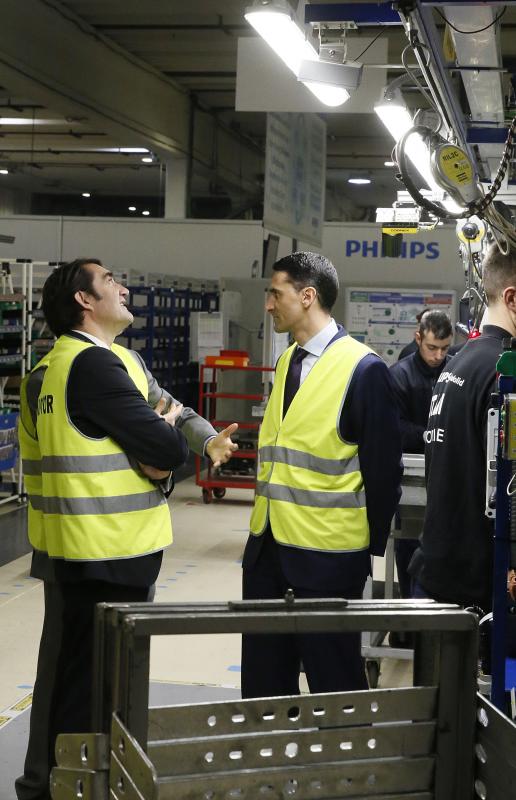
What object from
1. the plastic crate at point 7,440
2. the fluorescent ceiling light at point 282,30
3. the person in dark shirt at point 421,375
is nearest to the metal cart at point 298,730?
the fluorescent ceiling light at point 282,30

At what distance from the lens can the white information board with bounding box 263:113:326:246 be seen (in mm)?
7355

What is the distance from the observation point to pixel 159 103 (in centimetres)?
1505

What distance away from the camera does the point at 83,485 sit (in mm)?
3025

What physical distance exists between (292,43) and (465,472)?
6.44 feet

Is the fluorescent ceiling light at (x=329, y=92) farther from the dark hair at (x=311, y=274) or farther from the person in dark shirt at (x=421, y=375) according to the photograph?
the person in dark shirt at (x=421, y=375)

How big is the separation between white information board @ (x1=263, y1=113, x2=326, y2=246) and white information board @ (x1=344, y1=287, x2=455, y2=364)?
514 centimetres

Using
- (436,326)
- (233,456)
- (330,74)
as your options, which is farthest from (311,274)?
Answer: (233,456)

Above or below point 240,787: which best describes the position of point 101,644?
above

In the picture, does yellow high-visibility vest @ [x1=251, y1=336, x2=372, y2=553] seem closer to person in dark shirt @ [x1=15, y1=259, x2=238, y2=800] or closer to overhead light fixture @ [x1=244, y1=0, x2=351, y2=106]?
person in dark shirt @ [x1=15, y1=259, x2=238, y2=800]

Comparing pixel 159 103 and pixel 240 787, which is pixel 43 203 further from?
pixel 240 787

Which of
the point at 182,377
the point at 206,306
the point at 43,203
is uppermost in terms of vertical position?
the point at 43,203

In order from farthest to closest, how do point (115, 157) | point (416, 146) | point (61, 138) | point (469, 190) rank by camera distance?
1. point (115, 157)
2. point (61, 138)
3. point (416, 146)
4. point (469, 190)

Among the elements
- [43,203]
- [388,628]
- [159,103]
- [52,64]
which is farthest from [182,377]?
[388,628]

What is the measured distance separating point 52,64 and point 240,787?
11.1 m
